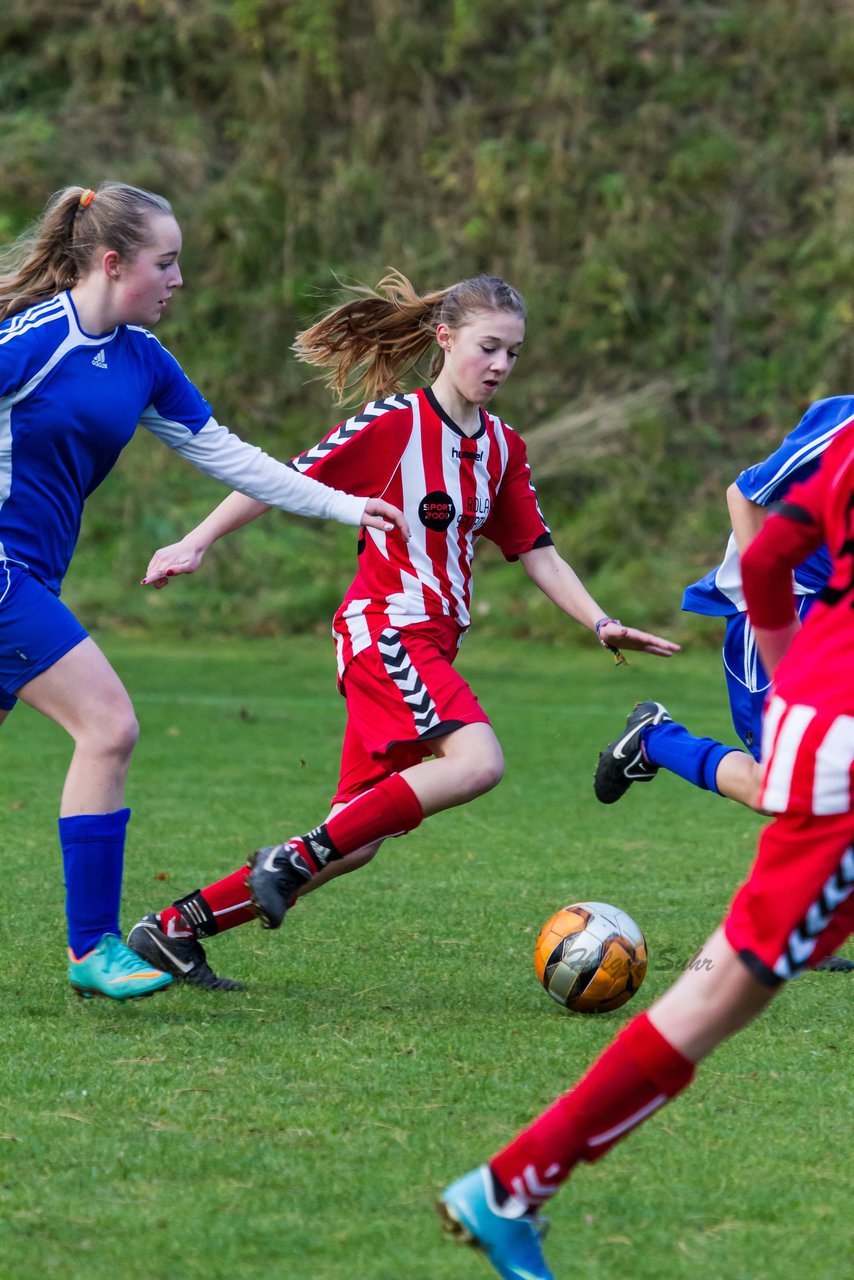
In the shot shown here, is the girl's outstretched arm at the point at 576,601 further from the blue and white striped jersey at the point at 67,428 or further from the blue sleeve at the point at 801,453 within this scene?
the blue and white striped jersey at the point at 67,428

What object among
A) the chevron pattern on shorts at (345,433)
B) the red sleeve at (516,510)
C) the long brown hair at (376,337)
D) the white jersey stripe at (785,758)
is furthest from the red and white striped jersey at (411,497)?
the white jersey stripe at (785,758)

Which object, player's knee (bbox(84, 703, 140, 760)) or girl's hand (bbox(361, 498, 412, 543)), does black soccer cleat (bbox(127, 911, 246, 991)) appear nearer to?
player's knee (bbox(84, 703, 140, 760))

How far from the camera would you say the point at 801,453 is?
4340mm

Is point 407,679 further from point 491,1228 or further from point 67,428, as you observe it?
point 491,1228

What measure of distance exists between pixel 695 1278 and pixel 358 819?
1870 millimetres

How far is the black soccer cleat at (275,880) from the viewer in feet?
13.4

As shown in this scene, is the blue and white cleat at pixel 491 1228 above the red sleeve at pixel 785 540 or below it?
below

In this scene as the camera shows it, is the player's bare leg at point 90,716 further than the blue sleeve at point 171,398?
No

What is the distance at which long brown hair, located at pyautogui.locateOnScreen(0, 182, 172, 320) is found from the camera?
4223 millimetres

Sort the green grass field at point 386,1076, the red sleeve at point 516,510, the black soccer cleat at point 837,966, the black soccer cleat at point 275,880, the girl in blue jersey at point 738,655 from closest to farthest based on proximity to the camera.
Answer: the green grass field at point 386,1076 < the black soccer cleat at point 275,880 < the girl in blue jersey at point 738,655 < the black soccer cleat at point 837,966 < the red sleeve at point 516,510

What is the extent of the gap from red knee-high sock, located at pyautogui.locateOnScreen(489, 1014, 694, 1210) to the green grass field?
0.26m

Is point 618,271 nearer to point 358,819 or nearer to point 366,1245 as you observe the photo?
point 358,819

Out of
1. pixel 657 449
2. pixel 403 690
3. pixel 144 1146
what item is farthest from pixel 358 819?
pixel 657 449

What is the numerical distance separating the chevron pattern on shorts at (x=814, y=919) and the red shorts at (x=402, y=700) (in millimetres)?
2069
